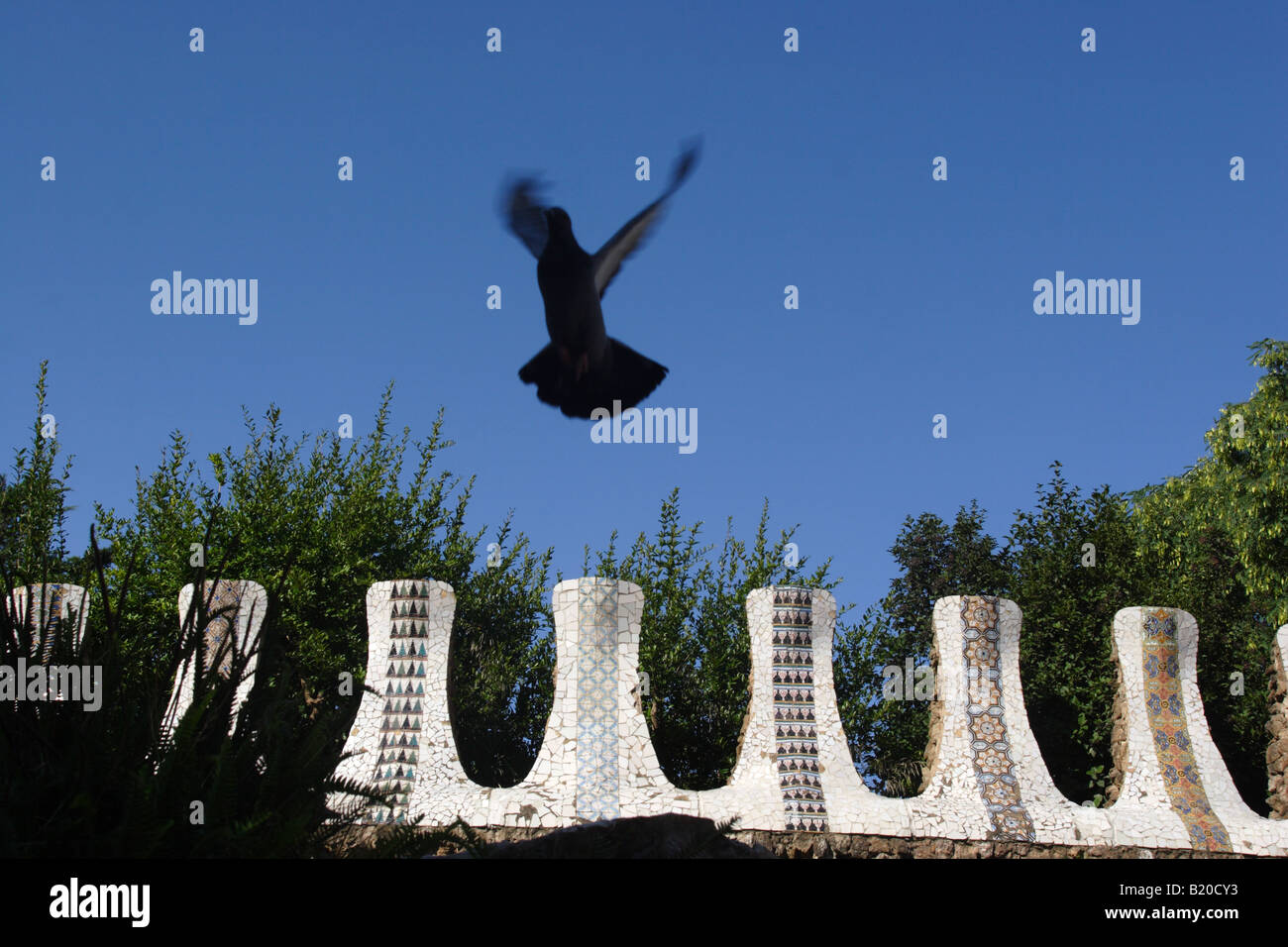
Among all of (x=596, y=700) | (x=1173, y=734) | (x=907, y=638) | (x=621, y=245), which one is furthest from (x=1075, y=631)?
(x=621, y=245)

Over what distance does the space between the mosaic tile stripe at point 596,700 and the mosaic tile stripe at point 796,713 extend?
4.63ft

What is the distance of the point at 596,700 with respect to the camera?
10.1 metres

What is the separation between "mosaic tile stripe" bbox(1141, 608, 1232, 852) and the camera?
1002cm

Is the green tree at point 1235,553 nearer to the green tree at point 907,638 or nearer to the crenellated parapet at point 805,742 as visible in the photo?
the green tree at point 907,638

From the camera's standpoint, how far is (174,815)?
7.95ft

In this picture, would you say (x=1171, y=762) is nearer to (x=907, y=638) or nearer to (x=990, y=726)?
(x=990, y=726)

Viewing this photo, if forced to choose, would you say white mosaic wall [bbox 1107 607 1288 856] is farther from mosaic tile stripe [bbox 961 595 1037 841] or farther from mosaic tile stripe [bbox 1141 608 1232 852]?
mosaic tile stripe [bbox 961 595 1037 841]

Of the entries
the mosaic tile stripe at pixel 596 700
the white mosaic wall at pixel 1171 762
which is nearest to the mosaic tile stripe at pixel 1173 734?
the white mosaic wall at pixel 1171 762

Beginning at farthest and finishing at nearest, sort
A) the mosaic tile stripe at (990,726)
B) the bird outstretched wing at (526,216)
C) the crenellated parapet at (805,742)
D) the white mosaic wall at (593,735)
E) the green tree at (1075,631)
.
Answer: the green tree at (1075,631)
the mosaic tile stripe at (990,726)
the crenellated parapet at (805,742)
the white mosaic wall at (593,735)
the bird outstretched wing at (526,216)

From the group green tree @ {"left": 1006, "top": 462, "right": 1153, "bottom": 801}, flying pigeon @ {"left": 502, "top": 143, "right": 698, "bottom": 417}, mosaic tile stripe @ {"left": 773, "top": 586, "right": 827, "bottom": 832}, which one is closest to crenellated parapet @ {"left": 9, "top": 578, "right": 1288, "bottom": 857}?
mosaic tile stripe @ {"left": 773, "top": 586, "right": 827, "bottom": 832}

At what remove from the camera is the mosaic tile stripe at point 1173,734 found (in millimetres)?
10023

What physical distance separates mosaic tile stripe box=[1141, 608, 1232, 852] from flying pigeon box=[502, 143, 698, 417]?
20.8 feet
